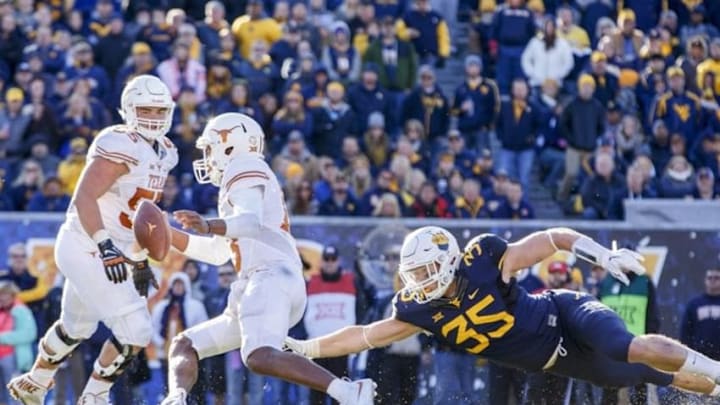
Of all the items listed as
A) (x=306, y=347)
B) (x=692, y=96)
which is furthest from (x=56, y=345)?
(x=692, y=96)

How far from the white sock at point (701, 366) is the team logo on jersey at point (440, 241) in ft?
4.33

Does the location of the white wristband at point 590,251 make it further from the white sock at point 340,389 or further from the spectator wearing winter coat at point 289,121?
the spectator wearing winter coat at point 289,121

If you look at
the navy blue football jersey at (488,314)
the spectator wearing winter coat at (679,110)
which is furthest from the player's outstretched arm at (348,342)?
the spectator wearing winter coat at (679,110)

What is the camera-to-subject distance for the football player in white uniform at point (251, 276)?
8125 mm

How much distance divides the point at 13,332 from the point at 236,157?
158 inches

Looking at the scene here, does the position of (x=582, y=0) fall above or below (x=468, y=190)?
above

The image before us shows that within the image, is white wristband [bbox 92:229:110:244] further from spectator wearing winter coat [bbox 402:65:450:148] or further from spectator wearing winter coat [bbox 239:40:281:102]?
spectator wearing winter coat [bbox 402:65:450:148]

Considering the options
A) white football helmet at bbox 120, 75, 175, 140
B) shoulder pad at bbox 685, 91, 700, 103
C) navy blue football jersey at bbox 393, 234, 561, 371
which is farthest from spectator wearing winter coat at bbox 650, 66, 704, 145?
white football helmet at bbox 120, 75, 175, 140

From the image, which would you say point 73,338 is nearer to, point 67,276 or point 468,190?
point 67,276

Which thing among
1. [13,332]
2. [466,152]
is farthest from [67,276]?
[466,152]

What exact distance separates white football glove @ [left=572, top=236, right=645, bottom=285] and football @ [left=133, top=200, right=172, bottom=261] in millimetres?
2053

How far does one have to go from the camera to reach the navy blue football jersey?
27.9ft

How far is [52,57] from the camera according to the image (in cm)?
1480

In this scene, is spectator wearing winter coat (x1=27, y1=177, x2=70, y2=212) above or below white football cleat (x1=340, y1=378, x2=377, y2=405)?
above
